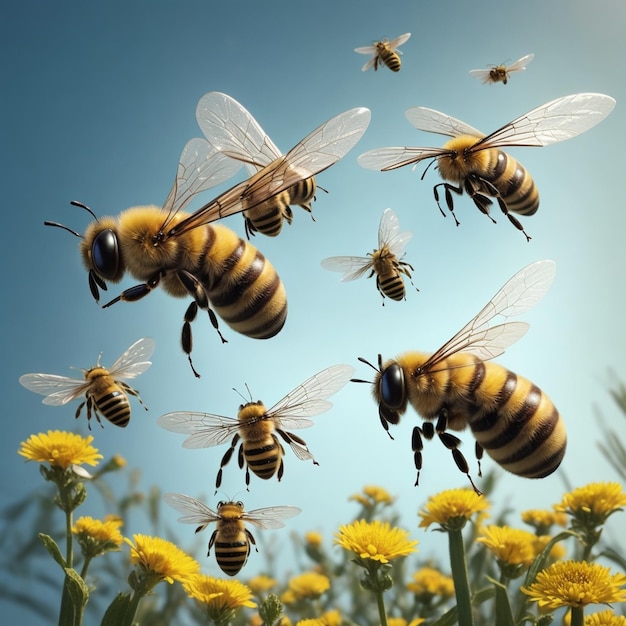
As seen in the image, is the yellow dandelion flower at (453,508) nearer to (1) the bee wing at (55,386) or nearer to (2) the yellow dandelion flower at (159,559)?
(2) the yellow dandelion flower at (159,559)

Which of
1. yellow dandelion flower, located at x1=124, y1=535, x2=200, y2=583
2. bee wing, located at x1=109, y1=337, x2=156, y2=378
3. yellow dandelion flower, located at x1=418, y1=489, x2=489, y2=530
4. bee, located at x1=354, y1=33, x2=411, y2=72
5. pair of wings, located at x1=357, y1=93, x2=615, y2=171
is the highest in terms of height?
bee, located at x1=354, y1=33, x2=411, y2=72

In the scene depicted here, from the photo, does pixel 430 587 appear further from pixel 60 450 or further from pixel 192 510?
pixel 60 450

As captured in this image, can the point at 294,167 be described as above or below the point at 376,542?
above

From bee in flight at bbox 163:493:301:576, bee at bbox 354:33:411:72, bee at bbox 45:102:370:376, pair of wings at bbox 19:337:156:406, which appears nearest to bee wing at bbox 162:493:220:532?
bee in flight at bbox 163:493:301:576

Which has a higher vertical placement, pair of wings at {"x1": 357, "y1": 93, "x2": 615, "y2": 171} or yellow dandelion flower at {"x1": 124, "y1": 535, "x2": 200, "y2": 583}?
pair of wings at {"x1": 357, "y1": 93, "x2": 615, "y2": 171}

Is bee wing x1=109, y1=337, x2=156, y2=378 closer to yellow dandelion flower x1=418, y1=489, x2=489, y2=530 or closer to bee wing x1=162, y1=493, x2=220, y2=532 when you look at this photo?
bee wing x1=162, y1=493, x2=220, y2=532

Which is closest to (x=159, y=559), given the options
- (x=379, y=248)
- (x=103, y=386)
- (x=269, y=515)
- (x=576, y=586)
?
(x=269, y=515)

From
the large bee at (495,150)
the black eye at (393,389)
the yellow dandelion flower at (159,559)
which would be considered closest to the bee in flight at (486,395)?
the black eye at (393,389)
